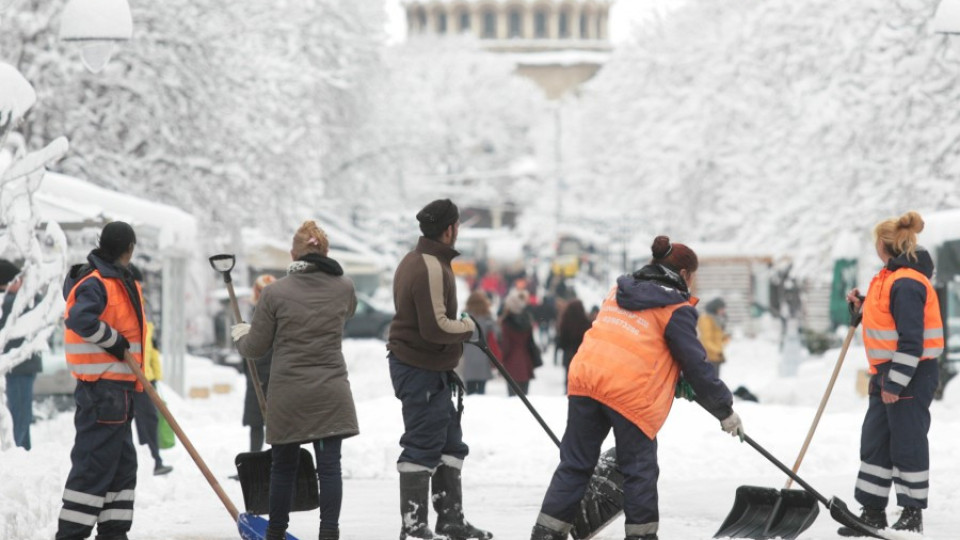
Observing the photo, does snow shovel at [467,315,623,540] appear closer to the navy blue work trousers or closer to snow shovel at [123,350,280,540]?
snow shovel at [123,350,280,540]

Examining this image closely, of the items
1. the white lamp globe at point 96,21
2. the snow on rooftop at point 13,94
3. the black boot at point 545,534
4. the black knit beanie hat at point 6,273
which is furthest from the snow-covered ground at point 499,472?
the white lamp globe at point 96,21

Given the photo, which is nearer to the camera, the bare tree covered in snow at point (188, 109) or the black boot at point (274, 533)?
the black boot at point (274, 533)

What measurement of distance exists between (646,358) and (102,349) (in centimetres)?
258

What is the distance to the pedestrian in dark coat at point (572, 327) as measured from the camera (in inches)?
774

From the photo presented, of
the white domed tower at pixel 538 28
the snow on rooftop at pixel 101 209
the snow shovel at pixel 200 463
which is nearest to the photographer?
the snow shovel at pixel 200 463

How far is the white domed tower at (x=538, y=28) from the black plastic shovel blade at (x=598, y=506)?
164 meters

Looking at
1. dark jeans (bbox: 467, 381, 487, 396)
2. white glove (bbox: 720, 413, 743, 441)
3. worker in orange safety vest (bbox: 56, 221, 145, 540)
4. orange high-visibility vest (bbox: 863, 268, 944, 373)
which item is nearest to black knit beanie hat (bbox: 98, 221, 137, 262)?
worker in orange safety vest (bbox: 56, 221, 145, 540)

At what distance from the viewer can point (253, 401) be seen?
11.8 m

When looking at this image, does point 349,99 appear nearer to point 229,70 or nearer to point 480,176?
point 229,70

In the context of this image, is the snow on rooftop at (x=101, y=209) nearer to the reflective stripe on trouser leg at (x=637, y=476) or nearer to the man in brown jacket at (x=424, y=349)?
the man in brown jacket at (x=424, y=349)

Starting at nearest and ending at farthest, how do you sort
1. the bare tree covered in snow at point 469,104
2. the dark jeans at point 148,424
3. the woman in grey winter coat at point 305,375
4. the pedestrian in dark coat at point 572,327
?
the woman in grey winter coat at point 305,375 → the dark jeans at point 148,424 → the pedestrian in dark coat at point 572,327 → the bare tree covered in snow at point 469,104

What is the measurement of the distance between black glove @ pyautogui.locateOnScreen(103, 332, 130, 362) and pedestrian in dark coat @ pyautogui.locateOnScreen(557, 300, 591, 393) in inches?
462

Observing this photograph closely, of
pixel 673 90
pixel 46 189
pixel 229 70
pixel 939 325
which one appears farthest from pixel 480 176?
pixel 939 325

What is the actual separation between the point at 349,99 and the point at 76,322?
4390 centimetres
